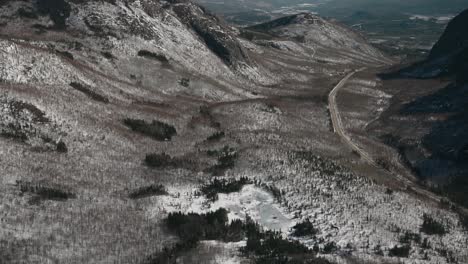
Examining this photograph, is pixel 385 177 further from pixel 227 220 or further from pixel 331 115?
pixel 331 115

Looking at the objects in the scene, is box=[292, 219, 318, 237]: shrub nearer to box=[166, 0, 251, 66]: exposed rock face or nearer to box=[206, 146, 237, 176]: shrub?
box=[206, 146, 237, 176]: shrub

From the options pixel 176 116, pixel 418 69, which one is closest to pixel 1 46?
pixel 176 116

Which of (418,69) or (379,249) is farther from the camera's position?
(418,69)

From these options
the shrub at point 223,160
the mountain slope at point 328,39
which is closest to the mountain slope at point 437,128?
the shrub at point 223,160

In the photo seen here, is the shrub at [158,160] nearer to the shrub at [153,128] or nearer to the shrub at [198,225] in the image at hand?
the shrub at [153,128]

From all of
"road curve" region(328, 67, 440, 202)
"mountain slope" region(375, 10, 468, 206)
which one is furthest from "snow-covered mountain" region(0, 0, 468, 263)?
"mountain slope" region(375, 10, 468, 206)

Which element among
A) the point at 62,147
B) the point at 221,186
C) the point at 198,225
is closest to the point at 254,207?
the point at 221,186
